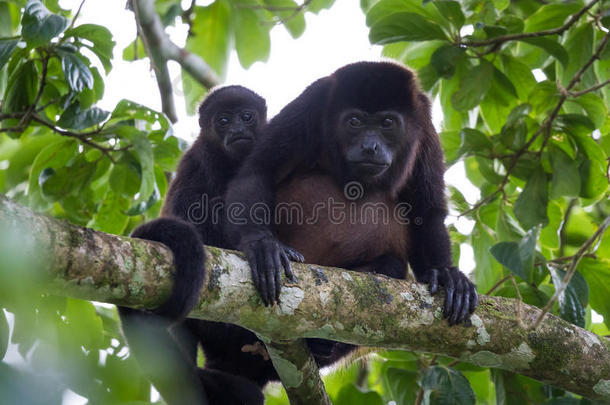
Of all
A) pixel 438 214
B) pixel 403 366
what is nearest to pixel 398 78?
pixel 438 214

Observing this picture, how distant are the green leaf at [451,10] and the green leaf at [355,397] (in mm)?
1703

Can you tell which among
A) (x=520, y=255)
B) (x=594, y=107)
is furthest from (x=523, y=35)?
(x=520, y=255)

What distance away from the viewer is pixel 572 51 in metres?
2.99

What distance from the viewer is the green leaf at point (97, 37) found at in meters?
2.51

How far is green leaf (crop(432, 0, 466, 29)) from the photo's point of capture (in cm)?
279

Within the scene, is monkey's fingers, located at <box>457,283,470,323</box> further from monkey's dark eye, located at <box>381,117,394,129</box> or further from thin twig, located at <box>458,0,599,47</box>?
thin twig, located at <box>458,0,599,47</box>

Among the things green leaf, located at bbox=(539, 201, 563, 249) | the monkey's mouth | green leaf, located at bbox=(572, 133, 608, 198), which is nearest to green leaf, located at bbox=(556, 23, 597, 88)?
green leaf, located at bbox=(572, 133, 608, 198)

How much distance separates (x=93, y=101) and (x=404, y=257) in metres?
1.53

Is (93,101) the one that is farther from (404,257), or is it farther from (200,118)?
(404,257)

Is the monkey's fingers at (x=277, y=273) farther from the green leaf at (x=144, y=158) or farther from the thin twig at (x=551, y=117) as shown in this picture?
the thin twig at (x=551, y=117)

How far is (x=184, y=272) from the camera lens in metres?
1.78

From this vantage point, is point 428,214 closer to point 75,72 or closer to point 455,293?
point 455,293

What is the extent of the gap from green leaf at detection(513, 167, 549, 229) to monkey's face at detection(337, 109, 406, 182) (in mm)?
615

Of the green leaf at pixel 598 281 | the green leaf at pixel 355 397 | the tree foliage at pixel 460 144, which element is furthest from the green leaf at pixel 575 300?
the green leaf at pixel 355 397
